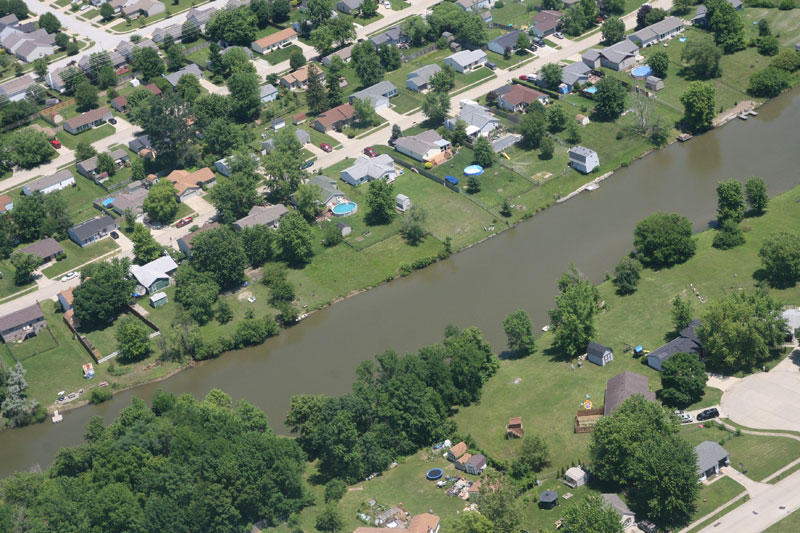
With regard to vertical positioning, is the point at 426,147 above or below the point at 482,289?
above

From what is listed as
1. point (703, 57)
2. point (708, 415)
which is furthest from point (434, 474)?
point (703, 57)

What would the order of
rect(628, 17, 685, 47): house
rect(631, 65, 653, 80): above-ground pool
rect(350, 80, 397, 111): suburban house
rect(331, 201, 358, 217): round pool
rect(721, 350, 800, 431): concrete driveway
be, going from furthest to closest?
1. rect(628, 17, 685, 47): house
2. rect(350, 80, 397, 111): suburban house
3. rect(631, 65, 653, 80): above-ground pool
4. rect(331, 201, 358, 217): round pool
5. rect(721, 350, 800, 431): concrete driveway

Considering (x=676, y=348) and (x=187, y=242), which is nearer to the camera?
(x=676, y=348)

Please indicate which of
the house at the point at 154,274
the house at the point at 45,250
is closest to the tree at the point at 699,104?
the house at the point at 154,274

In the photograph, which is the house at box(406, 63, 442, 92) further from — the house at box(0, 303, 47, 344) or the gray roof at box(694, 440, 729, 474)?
the gray roof at box(694, 440, 729, 474)

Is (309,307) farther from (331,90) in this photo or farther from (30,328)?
(331,90)

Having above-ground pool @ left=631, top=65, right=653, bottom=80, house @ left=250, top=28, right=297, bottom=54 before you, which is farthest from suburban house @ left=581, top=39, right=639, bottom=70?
house @ left=250, top=28, right=297, bottom=54

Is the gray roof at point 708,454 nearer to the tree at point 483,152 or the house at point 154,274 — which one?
the tree at point 483,152

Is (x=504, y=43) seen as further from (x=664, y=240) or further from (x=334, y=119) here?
(x=664, y=240)
